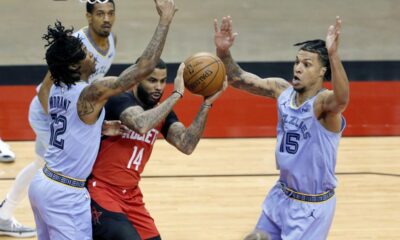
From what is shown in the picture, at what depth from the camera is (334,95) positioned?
4.56 m

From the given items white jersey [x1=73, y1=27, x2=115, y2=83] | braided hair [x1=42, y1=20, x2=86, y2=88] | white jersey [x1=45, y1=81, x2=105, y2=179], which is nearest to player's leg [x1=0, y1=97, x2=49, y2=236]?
white jersey [x1=73, y1=27, x2=115, y2=83]

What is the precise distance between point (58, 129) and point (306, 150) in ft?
4.85

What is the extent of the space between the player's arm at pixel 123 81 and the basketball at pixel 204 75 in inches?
15.5

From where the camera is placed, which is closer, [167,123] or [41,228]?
[41,228]

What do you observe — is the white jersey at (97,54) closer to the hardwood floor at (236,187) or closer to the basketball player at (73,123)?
the hardwood floor at (236,187)

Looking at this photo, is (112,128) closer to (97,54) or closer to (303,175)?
(303,175)

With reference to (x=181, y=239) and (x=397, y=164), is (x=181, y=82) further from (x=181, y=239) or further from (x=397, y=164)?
(x=397, y=164)

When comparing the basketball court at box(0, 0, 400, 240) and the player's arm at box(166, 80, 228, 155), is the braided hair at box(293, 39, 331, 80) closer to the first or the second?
the player's arm at box(166, 80, 228, 155)

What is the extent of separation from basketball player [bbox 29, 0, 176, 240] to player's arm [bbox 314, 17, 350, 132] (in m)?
0.95

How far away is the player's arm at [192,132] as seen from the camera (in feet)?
16.3

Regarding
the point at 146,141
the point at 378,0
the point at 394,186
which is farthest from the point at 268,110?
the point at 146,141

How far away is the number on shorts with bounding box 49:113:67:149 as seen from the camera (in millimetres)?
4727

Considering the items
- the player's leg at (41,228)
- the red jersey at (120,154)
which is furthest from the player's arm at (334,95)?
the player's leg at (41,228)

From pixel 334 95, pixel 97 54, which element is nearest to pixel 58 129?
pixel 334 95
